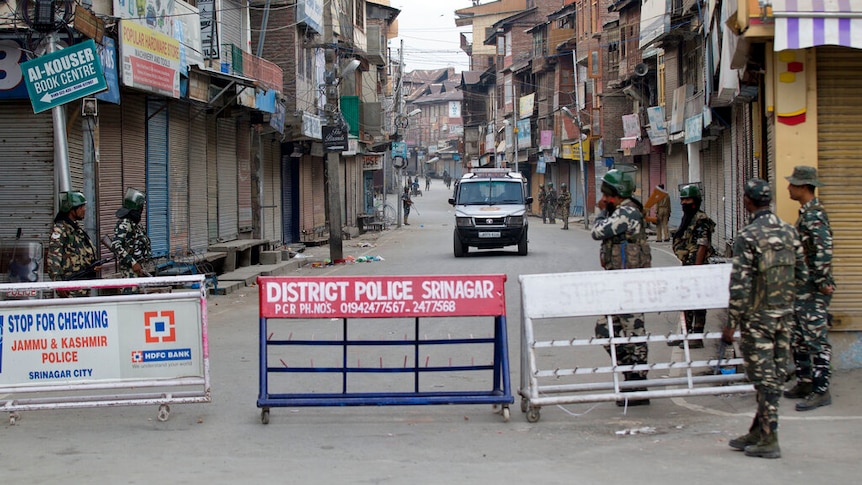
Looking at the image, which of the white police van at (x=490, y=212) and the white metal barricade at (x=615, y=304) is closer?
the white metal barricade at (x=615, y=304)

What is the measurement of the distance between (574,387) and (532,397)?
38 cm

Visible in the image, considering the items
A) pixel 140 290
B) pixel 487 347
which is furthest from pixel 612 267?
pixel 140 290

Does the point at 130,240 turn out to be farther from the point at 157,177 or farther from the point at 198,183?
the point at 198,183

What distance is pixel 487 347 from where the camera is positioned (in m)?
11.7

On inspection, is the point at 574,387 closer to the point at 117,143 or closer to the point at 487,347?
the point at 487,347

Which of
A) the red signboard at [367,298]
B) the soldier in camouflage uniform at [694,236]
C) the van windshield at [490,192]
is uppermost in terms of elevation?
the van windshield at [490,192]

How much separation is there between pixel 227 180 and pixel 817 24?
17.9 meters

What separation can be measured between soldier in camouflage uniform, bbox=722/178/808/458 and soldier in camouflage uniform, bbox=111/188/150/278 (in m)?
7.19

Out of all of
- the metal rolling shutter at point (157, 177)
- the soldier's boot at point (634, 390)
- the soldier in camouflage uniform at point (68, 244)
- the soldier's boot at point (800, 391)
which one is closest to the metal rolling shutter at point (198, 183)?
the metal rolling shutter at point (157, 177)

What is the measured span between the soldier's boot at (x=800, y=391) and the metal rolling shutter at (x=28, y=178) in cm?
1069

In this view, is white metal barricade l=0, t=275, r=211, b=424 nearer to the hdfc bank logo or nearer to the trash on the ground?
the hdfc bank logo

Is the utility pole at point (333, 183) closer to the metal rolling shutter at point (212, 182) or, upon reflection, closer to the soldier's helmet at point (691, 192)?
the metal rolling shutter at point (212, 182)

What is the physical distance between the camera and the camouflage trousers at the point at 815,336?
25.7 ft

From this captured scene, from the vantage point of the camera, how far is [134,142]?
17.6 m
